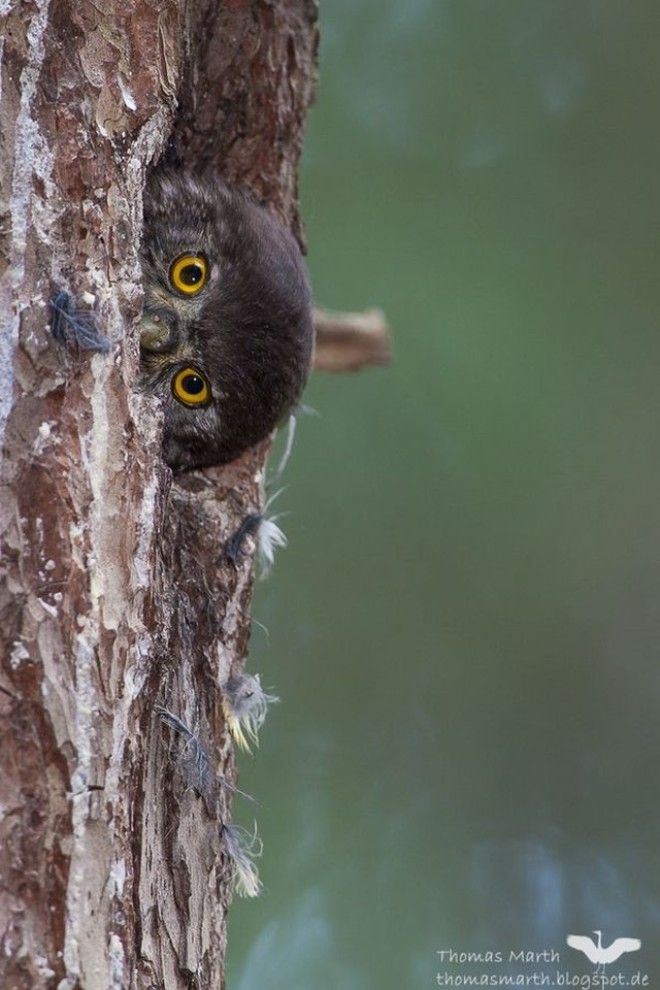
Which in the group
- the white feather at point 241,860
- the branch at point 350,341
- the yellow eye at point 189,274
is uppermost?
the branch at point 350,341

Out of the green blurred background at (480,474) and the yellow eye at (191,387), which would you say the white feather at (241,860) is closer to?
the yellow eye at (191,387)

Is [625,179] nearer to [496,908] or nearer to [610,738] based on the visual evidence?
[610,738]

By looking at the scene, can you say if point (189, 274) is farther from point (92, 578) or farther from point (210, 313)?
point (92, 578)

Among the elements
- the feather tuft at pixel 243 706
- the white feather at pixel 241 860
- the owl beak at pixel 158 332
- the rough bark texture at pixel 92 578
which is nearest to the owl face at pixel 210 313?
the owl beak at pixel 158 332

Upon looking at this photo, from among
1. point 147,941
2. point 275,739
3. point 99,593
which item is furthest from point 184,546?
point 275,739

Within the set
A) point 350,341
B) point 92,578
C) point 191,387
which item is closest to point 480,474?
Result: point 350,341

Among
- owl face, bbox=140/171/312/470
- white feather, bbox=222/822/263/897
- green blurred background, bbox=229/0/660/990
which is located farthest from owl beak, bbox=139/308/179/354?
green blurred background, bbox=229/0/660/990
